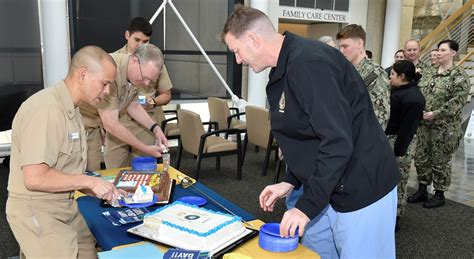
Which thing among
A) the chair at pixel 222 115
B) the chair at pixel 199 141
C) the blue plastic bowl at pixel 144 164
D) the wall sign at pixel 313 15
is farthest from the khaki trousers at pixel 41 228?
the wall sign at pixel 313 15

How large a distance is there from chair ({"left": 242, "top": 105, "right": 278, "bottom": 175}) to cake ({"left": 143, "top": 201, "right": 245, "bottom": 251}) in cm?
305

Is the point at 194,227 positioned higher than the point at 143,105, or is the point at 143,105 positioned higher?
the point at 143,105

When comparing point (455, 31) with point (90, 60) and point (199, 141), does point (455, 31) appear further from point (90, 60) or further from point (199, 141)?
point (90, 60)

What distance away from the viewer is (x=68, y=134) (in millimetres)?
1519

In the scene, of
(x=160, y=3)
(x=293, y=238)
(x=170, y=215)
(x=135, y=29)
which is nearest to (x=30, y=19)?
(x=160, y=3)

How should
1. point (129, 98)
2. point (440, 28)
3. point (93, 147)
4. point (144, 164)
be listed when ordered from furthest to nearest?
point (440, 28), point (93, 147), point (129, 98), point (144, 164)

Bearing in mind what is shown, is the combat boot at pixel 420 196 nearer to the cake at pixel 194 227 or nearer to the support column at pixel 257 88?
the cake at pixel 194 227

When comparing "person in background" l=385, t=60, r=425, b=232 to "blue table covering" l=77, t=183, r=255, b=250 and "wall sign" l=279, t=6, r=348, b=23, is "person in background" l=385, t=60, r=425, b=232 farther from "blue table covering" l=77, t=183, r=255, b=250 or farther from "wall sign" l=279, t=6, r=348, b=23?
"wall sign" l=279, t=6, r=348, b=23

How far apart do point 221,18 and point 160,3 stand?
108 cm

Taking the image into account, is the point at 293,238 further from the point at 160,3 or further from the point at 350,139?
the point at 160,3

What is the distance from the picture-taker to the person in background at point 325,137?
1188 mm

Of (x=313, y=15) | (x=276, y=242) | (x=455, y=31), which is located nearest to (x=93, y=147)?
(x=276, y=242)

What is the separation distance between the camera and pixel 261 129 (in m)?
4.62

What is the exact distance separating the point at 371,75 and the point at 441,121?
55.4 inches
